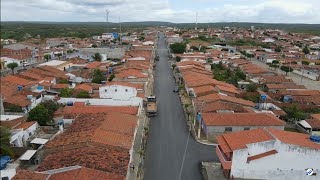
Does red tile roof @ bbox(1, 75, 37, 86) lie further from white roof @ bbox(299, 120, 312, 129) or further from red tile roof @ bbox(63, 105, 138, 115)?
white roof @ bbox(299, 120, 312, 129)

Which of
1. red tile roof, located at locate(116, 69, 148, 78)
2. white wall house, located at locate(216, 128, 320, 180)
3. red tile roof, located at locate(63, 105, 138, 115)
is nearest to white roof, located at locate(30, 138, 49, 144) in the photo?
red tile roof, located at locate(63, 105, 138, 115)

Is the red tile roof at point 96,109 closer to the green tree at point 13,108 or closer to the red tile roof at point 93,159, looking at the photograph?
the green tree at point 13,108

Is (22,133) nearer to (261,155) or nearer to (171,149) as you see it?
(171,149)

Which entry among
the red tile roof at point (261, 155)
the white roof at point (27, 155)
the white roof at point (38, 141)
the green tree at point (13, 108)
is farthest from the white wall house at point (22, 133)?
the red tile roof at point (261, 155)

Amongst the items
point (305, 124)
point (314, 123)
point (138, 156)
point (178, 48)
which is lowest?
point (138, 156)

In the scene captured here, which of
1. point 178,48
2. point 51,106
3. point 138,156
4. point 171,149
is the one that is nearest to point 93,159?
point 138,156

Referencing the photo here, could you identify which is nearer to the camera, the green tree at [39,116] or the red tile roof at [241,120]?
the red tile roof at [241,120]
